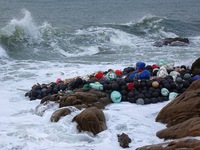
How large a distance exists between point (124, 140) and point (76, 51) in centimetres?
1370

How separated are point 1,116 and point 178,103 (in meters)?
4.09

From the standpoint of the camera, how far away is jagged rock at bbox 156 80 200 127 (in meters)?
6.66

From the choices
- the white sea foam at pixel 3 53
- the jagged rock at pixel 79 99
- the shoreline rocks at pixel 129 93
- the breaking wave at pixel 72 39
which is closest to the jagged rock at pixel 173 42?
the breaking wave at pixel 72 39

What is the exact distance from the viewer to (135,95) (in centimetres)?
903

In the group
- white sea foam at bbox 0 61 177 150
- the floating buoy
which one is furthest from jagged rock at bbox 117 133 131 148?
the floating buoy

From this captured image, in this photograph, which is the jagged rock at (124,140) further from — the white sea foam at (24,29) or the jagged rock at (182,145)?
the white sea foam at (24,29)

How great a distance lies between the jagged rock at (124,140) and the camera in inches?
237

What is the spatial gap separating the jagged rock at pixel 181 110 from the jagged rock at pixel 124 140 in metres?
1.03

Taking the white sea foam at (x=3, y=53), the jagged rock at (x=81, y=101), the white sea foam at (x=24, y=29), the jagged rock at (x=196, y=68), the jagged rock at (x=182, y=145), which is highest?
the white sea foam at (x=24, y=29)

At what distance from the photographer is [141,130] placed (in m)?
6.71

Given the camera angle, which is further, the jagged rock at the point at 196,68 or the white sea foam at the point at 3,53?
the white sea foam at the point at 3,53

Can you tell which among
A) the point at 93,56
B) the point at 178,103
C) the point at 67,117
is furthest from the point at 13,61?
the point at 178,103

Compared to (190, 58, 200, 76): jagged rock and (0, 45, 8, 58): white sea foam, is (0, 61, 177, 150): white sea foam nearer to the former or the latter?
(190, 58, 200, 76): jagged rock

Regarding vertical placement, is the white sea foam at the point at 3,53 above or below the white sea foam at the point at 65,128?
above
